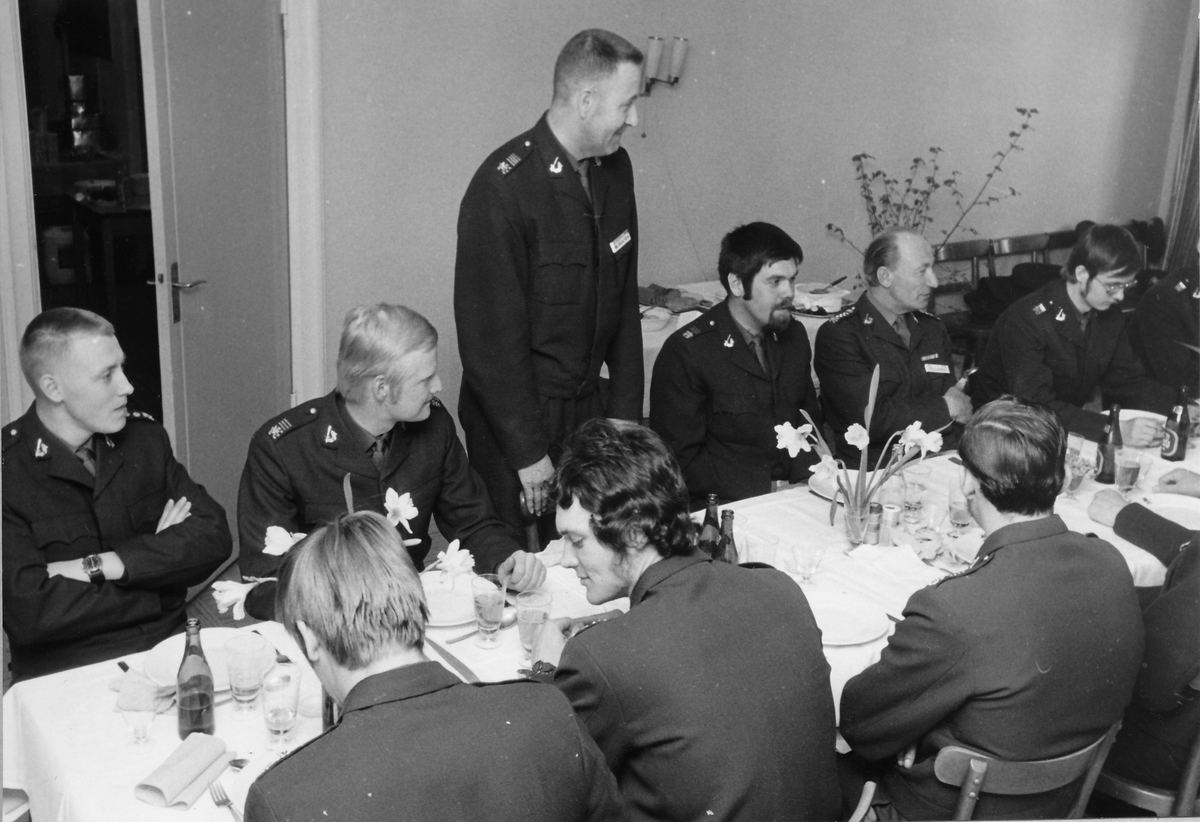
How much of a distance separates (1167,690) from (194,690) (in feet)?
5.80

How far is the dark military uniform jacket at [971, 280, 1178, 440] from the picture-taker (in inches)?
159

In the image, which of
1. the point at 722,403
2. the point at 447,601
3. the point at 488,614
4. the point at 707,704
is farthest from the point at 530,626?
the point at 722,403

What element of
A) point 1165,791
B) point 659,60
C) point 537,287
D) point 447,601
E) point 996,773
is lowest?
point 1165,791

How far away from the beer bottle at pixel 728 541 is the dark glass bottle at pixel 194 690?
3.79ft

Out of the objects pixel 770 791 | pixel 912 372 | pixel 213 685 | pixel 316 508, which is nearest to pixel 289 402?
pixel 316 508

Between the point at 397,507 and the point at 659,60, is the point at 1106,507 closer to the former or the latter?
the point at 397,507

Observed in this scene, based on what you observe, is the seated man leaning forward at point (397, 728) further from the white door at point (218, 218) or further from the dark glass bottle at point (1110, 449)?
the white door at point (218, 218)

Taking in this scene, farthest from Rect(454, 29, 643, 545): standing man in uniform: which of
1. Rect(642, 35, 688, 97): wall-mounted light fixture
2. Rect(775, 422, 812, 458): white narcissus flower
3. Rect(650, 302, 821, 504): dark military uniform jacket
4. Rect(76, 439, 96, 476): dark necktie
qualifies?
Rect(642, 35, 688, 97): wall-mounted light fixture

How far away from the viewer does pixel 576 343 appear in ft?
10.8

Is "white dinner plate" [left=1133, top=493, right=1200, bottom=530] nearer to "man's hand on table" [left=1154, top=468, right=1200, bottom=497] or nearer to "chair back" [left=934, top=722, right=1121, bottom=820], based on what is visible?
"man's hand on table" [left=1154, top=468, right=1200, bottom=497]

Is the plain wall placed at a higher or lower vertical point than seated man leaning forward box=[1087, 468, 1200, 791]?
higher

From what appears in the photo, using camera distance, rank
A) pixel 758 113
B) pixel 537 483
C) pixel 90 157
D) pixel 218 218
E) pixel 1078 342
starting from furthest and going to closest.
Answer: pixel 758 113 < pixel 1078 342 < pixel 218 218 < pixel 90 157 < pixel 537 483

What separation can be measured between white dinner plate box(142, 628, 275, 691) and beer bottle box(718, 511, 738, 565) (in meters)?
1.02

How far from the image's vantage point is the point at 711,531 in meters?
2.67
